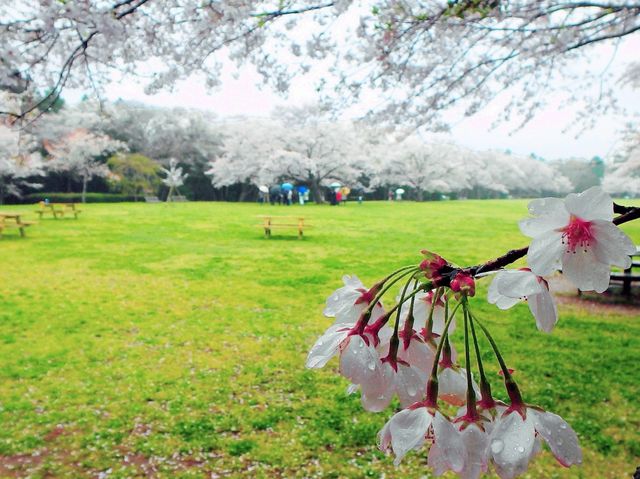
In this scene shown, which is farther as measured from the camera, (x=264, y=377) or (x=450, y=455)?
(x=264, y=377)

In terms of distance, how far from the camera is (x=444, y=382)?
64cm

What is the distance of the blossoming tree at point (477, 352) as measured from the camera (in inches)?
20.4

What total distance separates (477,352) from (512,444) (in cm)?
11

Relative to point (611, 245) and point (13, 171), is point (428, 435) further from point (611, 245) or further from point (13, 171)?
point (13, 171)

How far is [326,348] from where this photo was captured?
0.61 meters

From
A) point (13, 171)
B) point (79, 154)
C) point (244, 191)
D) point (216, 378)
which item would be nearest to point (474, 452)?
point (216, 378)

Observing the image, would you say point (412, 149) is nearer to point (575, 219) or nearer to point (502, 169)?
point (502, 169)

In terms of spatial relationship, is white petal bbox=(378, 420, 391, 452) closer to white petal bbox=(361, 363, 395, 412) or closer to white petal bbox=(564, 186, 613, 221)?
white petal bbox=(361, 363, 395, 412)

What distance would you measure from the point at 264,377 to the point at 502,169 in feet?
178

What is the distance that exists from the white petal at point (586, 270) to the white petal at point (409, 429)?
23 cm

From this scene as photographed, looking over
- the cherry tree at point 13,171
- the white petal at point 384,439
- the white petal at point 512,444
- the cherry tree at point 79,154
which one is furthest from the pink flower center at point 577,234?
the cherry tree at point 79,154

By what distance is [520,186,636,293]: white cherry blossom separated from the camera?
501 mm

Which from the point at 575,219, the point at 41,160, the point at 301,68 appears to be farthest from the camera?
the point at 41,160

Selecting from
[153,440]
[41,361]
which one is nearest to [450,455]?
[153,440]
